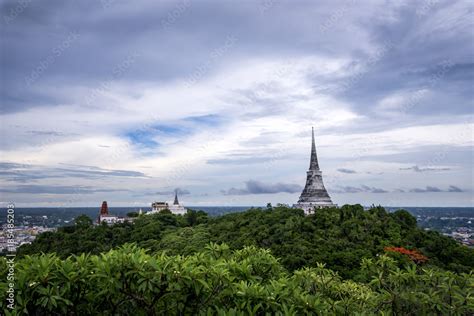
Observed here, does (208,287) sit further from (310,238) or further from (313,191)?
(313,191)

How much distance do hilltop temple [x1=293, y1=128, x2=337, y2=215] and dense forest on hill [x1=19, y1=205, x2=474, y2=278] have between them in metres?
13.2

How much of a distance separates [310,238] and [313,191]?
77.2ft

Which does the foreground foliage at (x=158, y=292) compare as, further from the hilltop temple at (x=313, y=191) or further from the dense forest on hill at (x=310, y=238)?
the hilltop temple at (x=313, y=191)

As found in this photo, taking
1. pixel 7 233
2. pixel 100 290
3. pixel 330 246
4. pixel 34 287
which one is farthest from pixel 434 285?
pixel 330 246

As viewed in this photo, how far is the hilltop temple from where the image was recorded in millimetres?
51594

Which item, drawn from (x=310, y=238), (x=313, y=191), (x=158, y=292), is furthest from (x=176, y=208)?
(x=158, y=292)

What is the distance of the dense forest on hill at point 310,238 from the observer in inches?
1022

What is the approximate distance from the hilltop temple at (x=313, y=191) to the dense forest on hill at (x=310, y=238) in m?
13.2

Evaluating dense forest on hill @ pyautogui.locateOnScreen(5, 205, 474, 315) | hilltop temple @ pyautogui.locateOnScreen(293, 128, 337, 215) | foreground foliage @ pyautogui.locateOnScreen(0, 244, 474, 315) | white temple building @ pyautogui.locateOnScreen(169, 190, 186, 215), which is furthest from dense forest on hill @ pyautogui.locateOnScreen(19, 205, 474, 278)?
white temple building @ pyautogui.locateOnScreen(169, 190, 186, 215)

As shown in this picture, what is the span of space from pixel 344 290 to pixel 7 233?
655 cm

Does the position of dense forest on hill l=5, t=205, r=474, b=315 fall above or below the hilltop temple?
below

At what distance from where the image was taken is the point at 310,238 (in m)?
29.5

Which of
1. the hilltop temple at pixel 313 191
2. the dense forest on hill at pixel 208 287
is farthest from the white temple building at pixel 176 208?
the dense forest on hill at pixel 208 287

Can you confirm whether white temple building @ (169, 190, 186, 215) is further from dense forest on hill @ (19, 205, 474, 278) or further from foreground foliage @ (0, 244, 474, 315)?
foreground foliage @ (0, 244, 474, 315)
